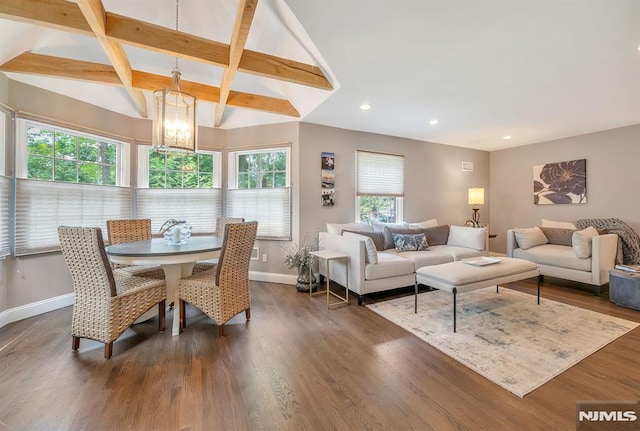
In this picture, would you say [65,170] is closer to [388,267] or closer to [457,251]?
[388,267]

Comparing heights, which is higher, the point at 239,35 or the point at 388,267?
the point at 239,35

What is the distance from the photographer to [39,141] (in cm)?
295

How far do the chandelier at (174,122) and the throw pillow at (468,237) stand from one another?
13.1 feet

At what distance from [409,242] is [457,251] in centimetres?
69

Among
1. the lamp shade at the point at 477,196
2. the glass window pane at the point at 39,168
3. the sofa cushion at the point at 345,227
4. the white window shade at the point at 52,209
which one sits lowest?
the sofa cushion at the point at 345,227

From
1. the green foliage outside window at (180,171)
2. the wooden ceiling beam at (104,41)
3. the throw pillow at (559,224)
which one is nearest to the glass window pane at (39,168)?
the green foliage outside window at (180,171)

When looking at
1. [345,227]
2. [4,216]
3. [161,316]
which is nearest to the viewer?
[161,316]

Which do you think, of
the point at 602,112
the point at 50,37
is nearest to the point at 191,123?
the point at 50,37

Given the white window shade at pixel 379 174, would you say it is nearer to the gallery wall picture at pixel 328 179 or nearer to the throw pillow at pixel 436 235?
the gallery wall picture at pixel 328 179

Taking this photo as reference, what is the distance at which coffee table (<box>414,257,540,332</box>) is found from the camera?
247cm

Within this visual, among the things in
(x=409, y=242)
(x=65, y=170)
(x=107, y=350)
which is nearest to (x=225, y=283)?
(x=107, y=350)

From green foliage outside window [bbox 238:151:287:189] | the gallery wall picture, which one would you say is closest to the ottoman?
the gallery wall picture

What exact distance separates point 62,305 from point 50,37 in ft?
9.45

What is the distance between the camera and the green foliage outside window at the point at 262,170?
13.6 feet
